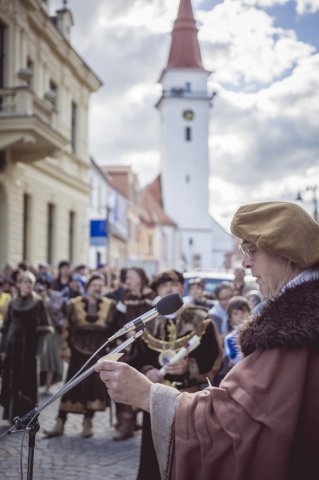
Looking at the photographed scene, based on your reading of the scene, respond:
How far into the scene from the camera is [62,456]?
6219 mm

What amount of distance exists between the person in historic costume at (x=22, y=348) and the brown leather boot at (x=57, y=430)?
46 centimetres

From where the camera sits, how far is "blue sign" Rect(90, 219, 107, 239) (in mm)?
18562

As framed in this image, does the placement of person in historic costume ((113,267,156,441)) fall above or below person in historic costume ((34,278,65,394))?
above

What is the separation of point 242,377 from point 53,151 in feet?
54.9

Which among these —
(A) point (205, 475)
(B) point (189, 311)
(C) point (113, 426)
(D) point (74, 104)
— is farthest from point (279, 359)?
(D) point (74, 104)

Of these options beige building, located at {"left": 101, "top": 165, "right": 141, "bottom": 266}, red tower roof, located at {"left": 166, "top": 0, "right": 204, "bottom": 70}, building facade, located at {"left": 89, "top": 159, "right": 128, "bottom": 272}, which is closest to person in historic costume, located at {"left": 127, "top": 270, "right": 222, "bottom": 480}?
building facade, located at {"left": 89, "top": 159, "right": 128, "bottom": 272}

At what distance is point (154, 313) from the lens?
8.77 feet

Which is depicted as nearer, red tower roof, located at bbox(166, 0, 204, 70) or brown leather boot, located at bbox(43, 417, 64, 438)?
brown leather boot, located at bbox(43, 417, 64, 438)

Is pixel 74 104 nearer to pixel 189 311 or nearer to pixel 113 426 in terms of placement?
pixel 113 426

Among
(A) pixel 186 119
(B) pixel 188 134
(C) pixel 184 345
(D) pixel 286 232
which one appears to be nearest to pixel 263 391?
(D) pixel 286 232

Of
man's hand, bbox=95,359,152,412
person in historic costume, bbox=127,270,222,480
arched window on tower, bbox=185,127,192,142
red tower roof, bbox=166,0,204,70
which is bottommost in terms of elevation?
person in historic costume, bbox=127,270,222,480

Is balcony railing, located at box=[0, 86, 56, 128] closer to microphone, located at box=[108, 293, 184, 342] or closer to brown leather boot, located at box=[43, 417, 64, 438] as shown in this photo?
brown leather boot, located at box=[43, 417, 64, 438]

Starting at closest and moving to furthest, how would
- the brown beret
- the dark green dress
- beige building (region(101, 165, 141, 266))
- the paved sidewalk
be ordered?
the brown beret, the paved sidewalk, the dark green dress, beige building (region(101, 165, 141, 266))

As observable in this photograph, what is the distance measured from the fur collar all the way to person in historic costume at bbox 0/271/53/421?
5688 mm
